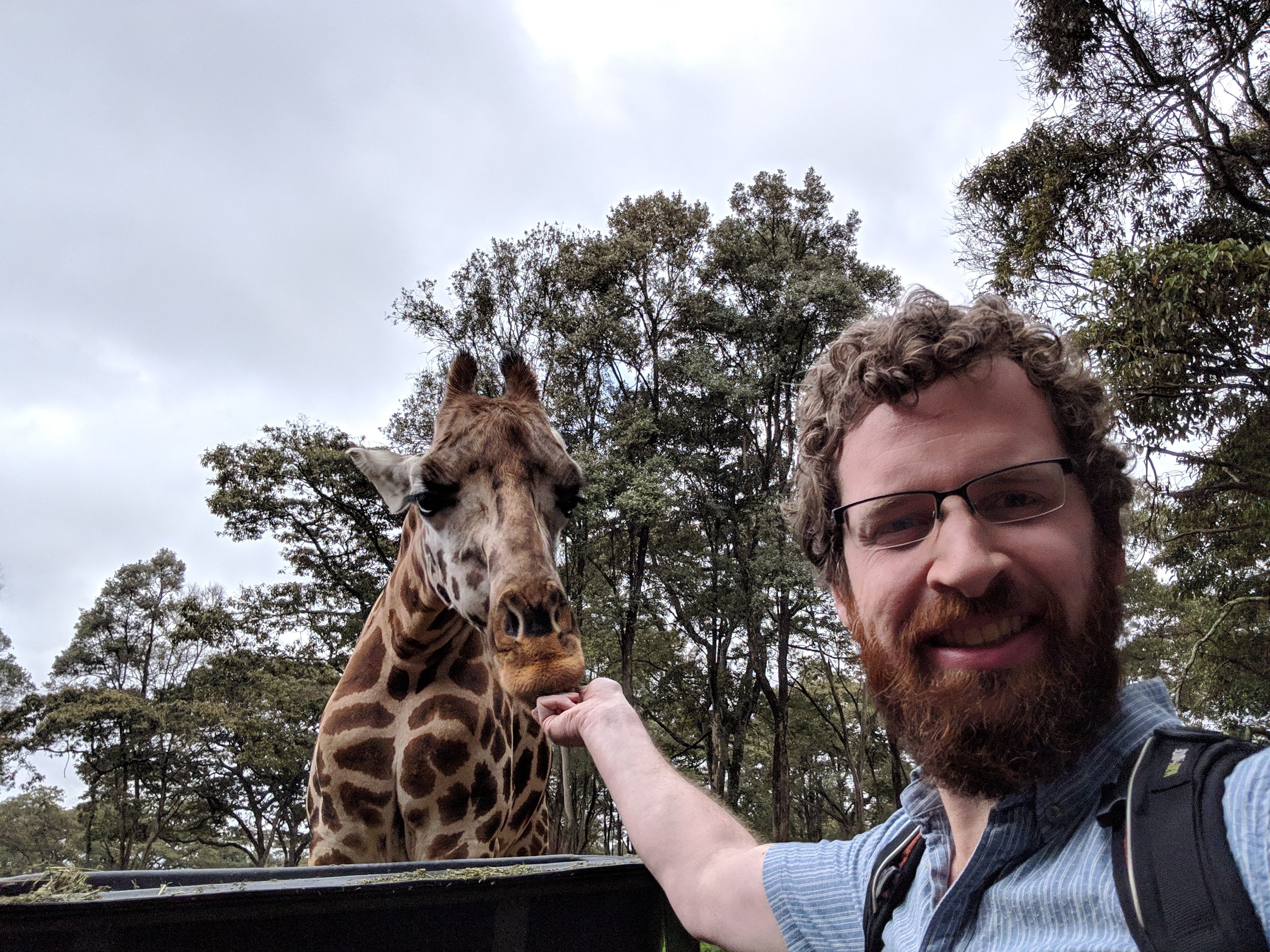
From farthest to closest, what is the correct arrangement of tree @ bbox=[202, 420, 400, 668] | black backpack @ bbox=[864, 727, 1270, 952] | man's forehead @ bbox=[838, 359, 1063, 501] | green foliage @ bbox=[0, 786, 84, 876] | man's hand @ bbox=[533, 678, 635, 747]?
green foliage @ bbox=[0, 786, 84, 876]
tree @ bbox=[202, 420, 400, 668]
man's hand @ bbox=[533, 678, 635, 747]
man's forehead @ bbox=[838, 359, 1063, 501]
black backpack @ bbox=[864, 727, 1270, 952]

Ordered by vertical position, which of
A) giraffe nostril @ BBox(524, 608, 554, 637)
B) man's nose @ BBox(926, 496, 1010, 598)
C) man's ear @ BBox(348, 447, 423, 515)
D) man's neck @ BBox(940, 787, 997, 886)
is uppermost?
man's ear @ BBox(348, 447, 423, 515)

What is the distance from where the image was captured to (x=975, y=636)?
1.26 metres

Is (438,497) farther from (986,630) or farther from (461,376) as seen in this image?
(986,630)

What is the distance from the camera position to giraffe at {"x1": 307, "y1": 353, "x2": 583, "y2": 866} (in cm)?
227

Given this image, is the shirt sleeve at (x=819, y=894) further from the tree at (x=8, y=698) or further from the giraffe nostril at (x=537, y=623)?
the tree at (x=8, y=698)

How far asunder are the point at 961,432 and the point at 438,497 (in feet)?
5.78

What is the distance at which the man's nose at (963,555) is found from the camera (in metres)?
1.21

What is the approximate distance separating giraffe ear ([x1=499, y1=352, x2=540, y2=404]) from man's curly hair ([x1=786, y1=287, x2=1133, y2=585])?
179 cm

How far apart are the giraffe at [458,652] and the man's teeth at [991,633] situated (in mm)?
1156

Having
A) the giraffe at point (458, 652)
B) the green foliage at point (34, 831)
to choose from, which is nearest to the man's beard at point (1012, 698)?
the giraffe at point (458, 652)

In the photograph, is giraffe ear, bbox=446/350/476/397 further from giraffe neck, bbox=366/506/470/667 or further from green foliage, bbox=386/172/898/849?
green foliage, bbox=386/172/898/849

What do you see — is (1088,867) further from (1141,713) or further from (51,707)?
(51,707)

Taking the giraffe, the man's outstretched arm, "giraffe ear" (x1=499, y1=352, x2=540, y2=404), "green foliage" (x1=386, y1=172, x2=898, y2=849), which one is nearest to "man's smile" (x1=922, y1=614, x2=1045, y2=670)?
the man's outstretched arm

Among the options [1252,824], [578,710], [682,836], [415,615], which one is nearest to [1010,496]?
[1252,824]
